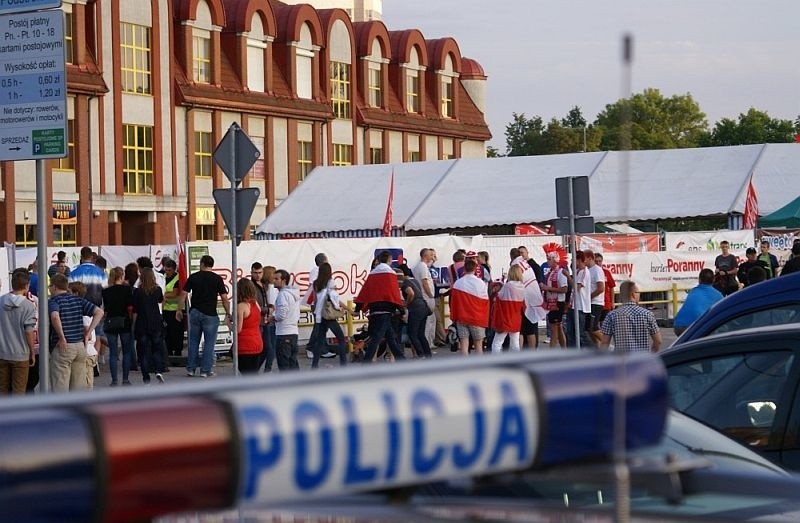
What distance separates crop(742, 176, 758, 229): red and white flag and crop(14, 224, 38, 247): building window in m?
24.0

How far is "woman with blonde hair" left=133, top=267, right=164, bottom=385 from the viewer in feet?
64.2

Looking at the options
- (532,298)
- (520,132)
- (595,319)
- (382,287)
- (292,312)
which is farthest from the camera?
(520,132)

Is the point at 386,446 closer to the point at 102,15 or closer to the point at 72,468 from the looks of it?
the point at 72,468

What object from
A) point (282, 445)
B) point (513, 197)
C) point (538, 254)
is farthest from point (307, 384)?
point (513, 197)

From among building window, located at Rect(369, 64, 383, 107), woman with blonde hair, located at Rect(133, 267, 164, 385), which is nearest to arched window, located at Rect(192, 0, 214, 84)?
building window, located at Rect(369, 64, 383, 107)

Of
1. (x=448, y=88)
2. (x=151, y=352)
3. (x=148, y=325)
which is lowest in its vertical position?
(x=151, y=352)

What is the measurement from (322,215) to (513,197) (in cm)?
483

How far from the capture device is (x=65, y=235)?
46750 mm

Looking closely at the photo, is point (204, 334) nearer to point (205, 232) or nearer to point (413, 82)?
point (205, 232)

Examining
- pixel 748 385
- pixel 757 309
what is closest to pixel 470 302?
pixel 757 309

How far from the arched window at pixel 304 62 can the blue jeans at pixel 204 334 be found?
39.1 metres

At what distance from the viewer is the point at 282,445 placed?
1.53 meters

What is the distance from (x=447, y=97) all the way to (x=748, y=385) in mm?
63641

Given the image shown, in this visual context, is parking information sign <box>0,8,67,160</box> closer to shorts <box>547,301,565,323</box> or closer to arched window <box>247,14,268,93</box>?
shorts <box>547,301,565,323</box>
